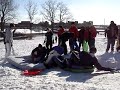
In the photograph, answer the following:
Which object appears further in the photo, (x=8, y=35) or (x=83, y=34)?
(x=83, y=34)

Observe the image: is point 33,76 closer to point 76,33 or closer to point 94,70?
point 94,70

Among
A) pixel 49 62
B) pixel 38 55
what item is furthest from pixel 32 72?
pixel 38 55

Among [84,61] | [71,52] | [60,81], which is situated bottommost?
[60,81]

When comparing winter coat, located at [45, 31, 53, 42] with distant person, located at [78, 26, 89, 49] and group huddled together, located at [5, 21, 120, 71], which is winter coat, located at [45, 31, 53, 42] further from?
distant person, located at [78, 26, 89, 49]

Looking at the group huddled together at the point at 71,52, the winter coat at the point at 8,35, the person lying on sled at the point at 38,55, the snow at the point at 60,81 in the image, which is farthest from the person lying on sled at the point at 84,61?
the winter coat at the point at 8,35

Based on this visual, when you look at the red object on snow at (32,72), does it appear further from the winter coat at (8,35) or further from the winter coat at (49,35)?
the winter coat at (49,35)

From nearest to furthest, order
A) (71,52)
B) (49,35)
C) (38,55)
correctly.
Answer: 1. (71,52)
2. (38,55)
3. (49,35)

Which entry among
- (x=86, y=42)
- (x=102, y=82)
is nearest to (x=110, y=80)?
(x=102, y=82)

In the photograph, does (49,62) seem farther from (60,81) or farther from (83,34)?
(83,34)

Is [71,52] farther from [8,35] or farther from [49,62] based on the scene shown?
[8,35]

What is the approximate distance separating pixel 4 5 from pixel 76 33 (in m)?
33.4

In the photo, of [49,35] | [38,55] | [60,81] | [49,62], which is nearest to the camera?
[60,81]

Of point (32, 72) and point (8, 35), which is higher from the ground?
point (8, 35)

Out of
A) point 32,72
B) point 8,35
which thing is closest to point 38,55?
point 8,35
